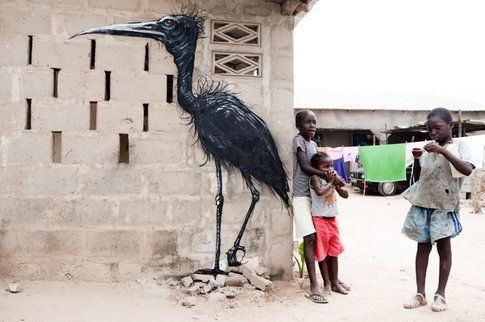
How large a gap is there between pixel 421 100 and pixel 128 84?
22.3 metres

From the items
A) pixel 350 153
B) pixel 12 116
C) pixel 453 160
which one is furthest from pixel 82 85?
pixel 350 153

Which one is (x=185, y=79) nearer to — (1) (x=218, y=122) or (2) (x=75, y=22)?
(1) (x=218, y=122)

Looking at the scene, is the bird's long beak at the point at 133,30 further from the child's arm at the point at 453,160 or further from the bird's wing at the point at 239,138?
the child's arm at the point at 453,160

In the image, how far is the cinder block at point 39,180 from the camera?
146 inches

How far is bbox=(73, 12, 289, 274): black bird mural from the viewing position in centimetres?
394

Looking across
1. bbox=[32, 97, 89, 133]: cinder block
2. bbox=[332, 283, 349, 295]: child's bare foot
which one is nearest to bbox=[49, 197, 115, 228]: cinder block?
bbox=[32, 97, 89, 133]: cinder block

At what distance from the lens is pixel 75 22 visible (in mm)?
3818

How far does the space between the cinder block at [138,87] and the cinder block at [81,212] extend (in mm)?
974

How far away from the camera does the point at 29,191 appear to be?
3.74 metres

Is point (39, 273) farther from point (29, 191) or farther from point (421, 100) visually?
point (421, 100)

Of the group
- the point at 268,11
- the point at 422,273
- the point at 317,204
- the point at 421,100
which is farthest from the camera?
the point at 421,100

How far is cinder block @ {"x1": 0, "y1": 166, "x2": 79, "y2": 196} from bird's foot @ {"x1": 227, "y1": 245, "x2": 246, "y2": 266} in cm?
153

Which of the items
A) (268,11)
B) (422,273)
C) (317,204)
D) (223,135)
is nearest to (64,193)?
(223,135)

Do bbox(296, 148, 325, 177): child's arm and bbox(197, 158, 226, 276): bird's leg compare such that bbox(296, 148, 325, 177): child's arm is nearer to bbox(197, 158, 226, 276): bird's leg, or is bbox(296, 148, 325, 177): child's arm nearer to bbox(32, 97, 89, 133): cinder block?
bbox(197, 158, 226, 276): bird's leg
